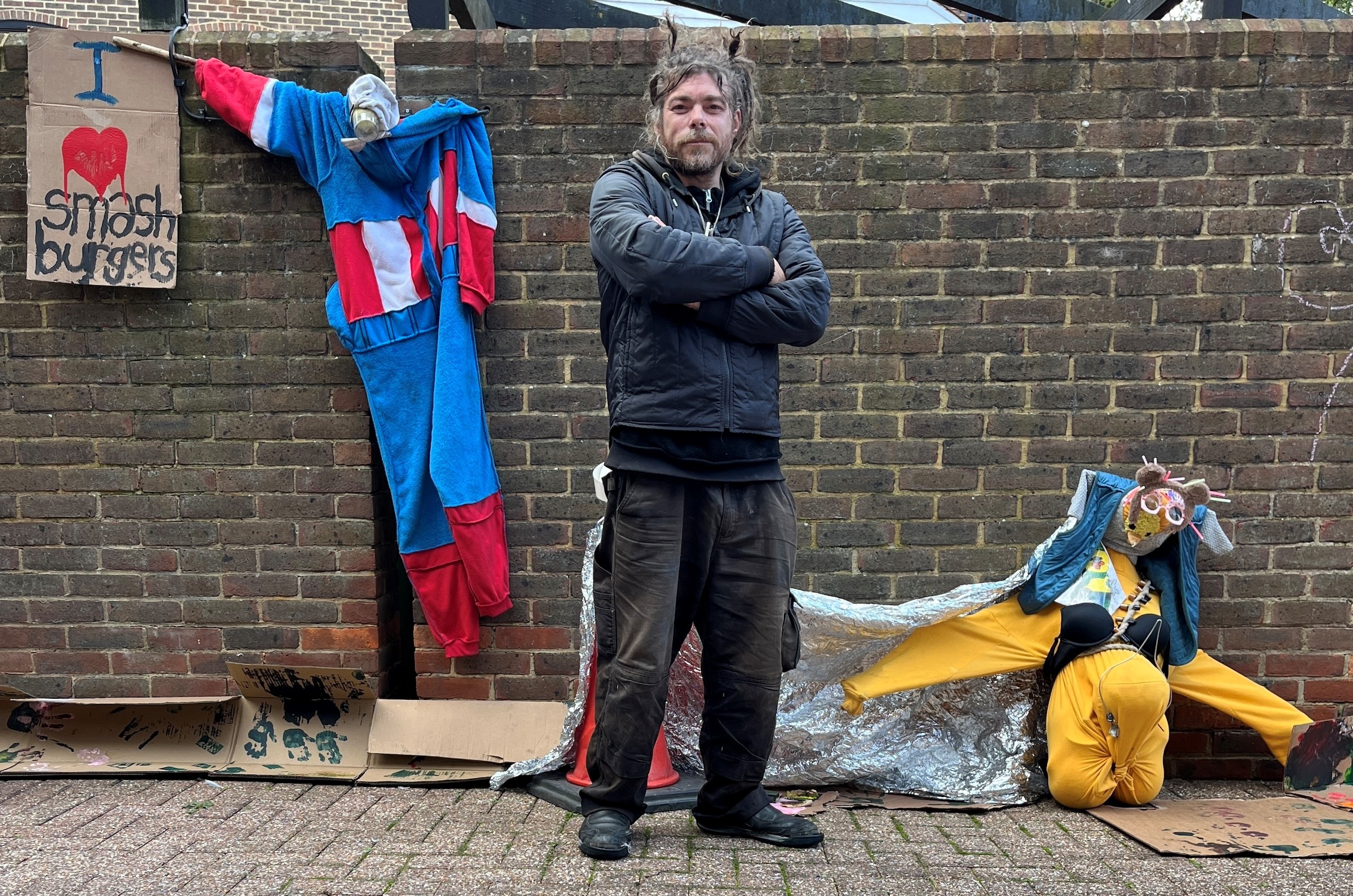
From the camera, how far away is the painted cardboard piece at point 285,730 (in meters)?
3.61

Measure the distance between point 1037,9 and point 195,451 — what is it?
413 cm

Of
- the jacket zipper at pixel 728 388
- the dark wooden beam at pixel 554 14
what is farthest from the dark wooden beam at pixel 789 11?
the jacket zipper at pixel 728 388

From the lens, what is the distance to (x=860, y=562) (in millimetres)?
3795

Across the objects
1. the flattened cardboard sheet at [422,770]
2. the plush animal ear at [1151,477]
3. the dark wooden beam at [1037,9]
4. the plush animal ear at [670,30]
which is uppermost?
the dark wooden beam at [1037,9]

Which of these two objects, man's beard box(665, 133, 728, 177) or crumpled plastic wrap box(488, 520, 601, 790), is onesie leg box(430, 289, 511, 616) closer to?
crumpled plastic wrap box(488, 520, 601, 790)

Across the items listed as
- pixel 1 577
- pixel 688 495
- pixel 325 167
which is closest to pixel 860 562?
pixel 688 495

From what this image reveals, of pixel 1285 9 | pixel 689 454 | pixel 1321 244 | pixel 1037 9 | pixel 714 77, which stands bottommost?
pixel 689 454

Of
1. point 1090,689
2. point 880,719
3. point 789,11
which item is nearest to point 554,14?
point 789,11

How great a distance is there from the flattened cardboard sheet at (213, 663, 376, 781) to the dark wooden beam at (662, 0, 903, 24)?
137 inches

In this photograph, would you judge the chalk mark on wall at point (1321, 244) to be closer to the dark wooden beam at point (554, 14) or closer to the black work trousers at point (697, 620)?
the black work trousers at point (697, 620)

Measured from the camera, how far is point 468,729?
12.0 ft

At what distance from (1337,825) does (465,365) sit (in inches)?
124

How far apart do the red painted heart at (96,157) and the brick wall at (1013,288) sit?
1055mm

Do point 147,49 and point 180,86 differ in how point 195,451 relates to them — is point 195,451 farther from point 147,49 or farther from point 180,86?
point 147,49
